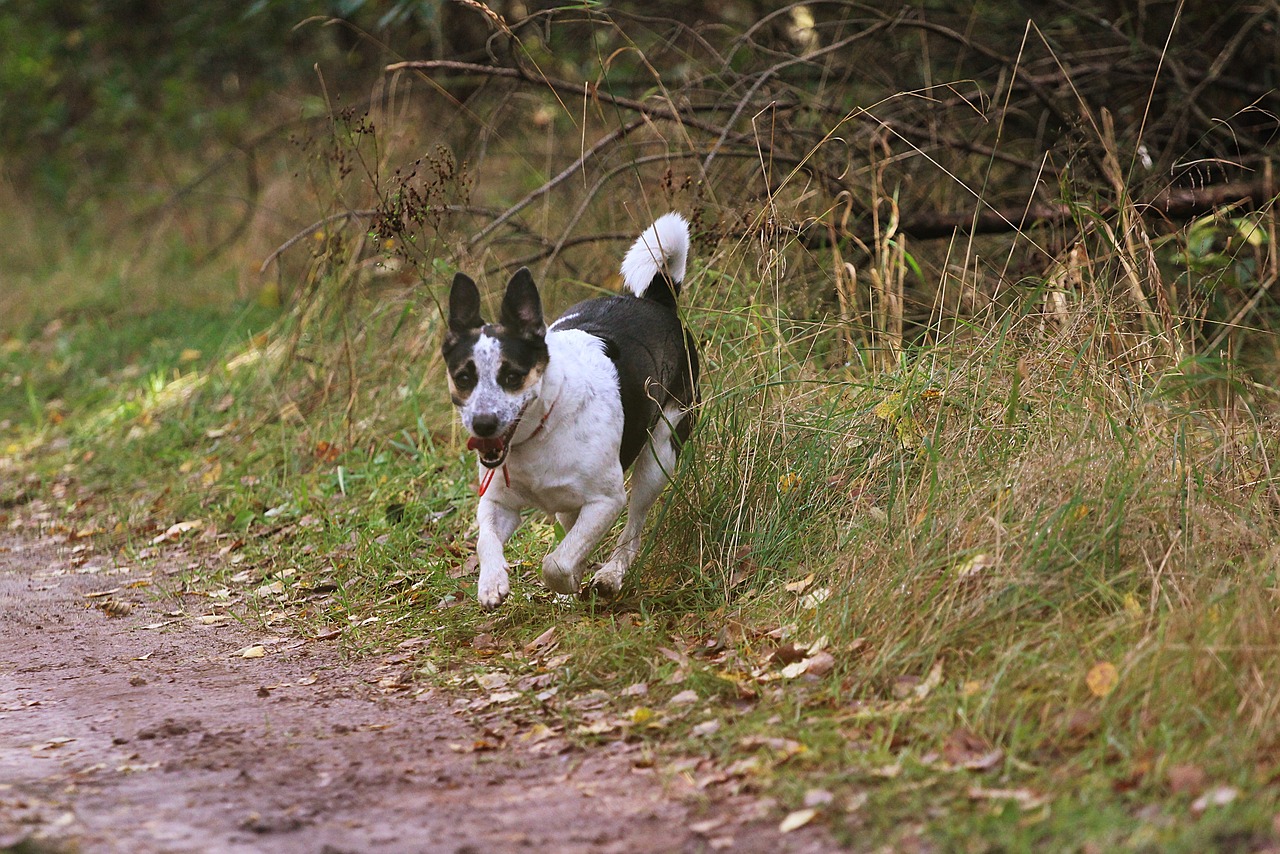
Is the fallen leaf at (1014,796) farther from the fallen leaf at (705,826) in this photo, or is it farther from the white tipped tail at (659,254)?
the white tipped tail at (659,254)

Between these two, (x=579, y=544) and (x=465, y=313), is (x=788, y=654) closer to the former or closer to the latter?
(x=579, y=544)

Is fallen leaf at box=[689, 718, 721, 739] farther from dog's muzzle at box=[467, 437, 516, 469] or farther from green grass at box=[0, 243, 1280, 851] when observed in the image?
dog's muzzle at box=[467, 437, 516, 469]

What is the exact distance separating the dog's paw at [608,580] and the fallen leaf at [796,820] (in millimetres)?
1609

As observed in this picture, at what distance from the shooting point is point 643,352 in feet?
15.4

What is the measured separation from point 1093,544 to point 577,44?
703 cm

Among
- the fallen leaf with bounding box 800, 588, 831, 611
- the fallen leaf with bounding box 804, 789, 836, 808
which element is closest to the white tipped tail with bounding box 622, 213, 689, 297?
the fallen leaf with bounding box 800, 588, 831, 611

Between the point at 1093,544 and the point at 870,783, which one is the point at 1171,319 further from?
the point at 870,783

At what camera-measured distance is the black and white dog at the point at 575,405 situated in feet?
13.2

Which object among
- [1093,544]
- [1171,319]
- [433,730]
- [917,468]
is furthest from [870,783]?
[1171,319]

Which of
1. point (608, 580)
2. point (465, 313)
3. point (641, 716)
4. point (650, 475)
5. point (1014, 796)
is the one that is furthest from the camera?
point (650, 475)

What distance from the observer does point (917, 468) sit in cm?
434

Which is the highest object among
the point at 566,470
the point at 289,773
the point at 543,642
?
the point at 566,470

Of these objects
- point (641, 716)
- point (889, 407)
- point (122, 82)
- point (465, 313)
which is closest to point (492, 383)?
point (465, 313)

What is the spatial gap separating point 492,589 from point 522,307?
90 centimetres
